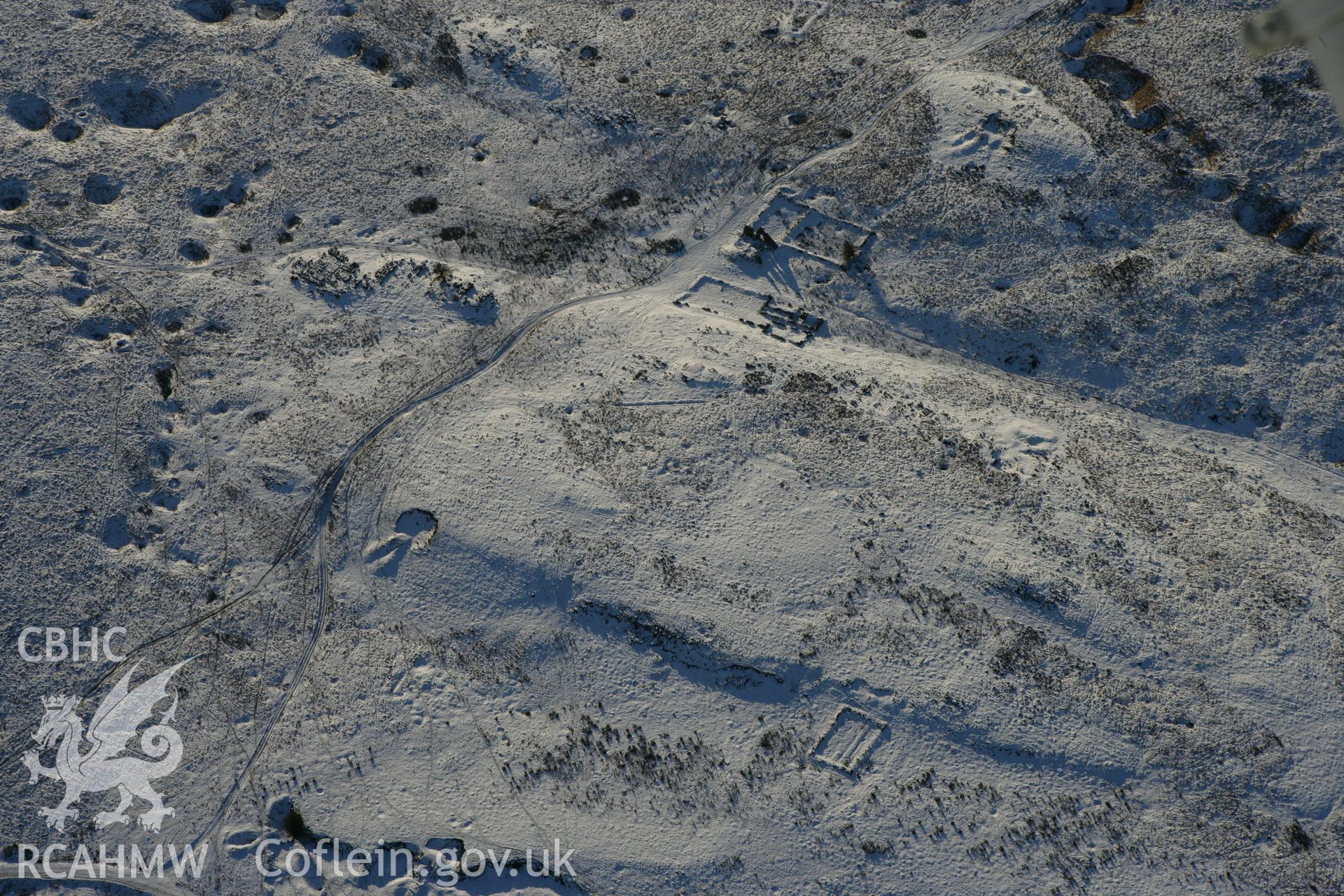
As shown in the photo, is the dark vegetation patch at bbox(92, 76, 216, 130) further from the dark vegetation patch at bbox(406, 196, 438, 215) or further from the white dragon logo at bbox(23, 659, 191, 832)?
the white dragon logo at bbox(23, 659, 191, 832)

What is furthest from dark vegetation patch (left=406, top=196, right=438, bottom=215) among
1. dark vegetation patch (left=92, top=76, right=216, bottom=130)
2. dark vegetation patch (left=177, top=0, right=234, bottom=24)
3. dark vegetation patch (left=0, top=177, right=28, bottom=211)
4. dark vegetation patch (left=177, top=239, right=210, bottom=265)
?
dark vegetation patch (left=0, top=177, right=28, bottom=211)

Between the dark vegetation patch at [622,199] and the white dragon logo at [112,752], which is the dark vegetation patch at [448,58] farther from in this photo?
the white dragon logo at [112,752]

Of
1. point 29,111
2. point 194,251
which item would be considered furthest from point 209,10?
point 194,251

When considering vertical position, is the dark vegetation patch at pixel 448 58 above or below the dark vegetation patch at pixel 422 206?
above

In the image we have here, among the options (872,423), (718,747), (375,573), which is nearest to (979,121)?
(872,423)

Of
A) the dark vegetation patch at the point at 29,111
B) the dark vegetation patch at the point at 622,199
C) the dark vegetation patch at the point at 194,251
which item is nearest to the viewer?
the dark vegetation patch at the point at 194,251

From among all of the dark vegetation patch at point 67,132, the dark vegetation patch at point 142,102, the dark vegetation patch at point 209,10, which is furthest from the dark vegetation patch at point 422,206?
the dark vegetation patch at point 67,132

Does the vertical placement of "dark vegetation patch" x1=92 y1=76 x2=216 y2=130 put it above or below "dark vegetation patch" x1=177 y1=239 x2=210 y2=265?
above

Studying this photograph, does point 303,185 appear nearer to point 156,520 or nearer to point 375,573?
point 156,520
